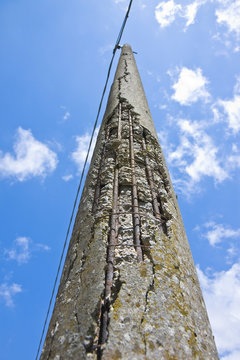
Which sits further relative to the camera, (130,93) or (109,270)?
(130,93)

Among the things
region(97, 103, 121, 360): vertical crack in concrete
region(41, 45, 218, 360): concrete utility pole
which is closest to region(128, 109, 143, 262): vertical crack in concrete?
region(41, 45, 218, 360): concrete utility pole

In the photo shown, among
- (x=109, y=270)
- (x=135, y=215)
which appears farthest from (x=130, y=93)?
(x=109, y=270)

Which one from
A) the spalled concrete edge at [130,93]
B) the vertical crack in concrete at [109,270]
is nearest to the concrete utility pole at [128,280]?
the vertical crack in concrete at [109,270]

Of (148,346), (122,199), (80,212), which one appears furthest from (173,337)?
(80,212)

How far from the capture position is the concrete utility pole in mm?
1155

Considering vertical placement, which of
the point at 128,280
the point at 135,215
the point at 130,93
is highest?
the point at 130,93

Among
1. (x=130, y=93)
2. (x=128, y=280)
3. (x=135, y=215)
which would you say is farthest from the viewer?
(x=130, y=93)

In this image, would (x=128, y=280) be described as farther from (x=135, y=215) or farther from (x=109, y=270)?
(x=135, y=215)

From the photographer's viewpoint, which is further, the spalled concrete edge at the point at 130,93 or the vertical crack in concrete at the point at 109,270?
the spalled concrete edge at the point at 130,93

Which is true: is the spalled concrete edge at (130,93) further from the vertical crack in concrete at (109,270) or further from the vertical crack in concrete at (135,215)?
the vertical crack in concrete at (109,270)

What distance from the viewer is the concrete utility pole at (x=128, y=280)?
116cm

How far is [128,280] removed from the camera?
1400 millimetres

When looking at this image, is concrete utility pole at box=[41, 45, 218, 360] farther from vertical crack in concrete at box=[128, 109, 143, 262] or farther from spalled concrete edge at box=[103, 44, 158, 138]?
spalled concrete edge at box=[103, 44, 158, 138]

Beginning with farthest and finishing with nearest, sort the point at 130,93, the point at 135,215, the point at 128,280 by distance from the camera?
1. the point at 130,93
2. the point at 135,215
3. the point at 128,280
